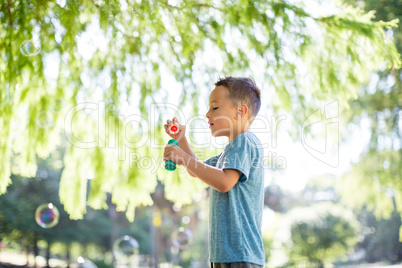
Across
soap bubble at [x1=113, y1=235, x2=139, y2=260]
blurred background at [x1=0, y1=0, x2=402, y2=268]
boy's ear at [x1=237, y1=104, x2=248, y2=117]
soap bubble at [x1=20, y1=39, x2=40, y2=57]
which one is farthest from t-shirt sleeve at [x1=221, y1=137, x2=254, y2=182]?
soap bubble at [x1=113, y1=235, x2=139, y2=260]

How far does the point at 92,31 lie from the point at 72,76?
0.41 meters

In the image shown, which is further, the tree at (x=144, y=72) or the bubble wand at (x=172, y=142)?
the tree at (x=144, y=72)

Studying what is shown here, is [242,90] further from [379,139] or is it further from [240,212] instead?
[379,139]

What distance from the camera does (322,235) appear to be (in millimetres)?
11898

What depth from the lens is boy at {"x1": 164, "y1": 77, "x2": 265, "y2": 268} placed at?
1.67m

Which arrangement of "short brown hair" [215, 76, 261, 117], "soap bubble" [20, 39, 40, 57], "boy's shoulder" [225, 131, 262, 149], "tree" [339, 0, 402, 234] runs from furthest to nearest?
"tree" [339, 0, 402, 234] → "soap bubble" [20, 39, 40, 57] → "short brown hair" [215, 76, 261, 117] → "boy's shoulder" [225, 131, 262, 149]

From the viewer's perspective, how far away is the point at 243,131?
1878 millimetres

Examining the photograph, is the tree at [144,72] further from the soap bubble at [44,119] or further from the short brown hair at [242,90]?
the short brown hair at [242,90]

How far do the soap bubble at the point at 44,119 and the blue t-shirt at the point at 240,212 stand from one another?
2.15m

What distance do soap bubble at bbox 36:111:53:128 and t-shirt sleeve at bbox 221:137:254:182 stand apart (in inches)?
85.4

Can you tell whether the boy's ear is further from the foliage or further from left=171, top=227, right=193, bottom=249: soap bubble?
the foliage

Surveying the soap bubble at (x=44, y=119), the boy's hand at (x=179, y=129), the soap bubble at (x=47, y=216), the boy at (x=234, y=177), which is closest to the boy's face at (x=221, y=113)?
the boy at (x=234, y=177)

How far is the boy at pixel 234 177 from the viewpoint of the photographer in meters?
1.67

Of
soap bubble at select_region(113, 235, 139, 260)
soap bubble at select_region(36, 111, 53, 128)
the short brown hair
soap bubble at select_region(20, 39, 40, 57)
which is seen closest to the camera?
the short brown hair
